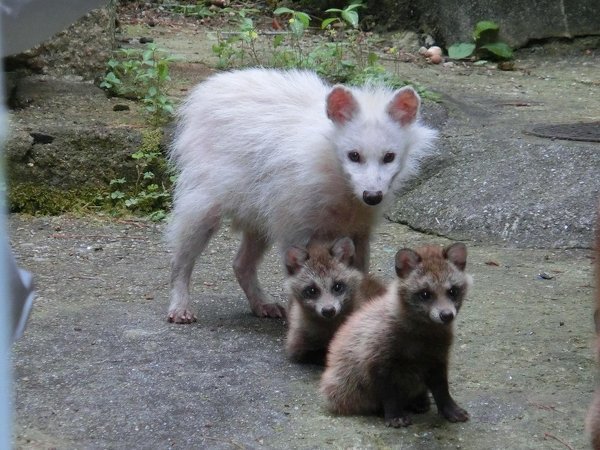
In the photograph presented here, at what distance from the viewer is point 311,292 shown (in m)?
5.16

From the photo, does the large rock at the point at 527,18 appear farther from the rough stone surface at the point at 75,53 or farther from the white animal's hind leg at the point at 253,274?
the white animal's hind leg at the point at 253,274

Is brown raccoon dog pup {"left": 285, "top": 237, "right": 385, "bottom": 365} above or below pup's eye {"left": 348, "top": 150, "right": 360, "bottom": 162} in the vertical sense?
below

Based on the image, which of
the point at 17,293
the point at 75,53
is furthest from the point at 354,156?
the point at 75,53

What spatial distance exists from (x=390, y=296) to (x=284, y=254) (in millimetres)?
A: 1125

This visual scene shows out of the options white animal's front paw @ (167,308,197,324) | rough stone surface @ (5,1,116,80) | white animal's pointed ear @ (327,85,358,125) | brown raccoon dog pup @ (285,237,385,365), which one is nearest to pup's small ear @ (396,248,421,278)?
brown raccoon dog pup @ (285,237,385,365)

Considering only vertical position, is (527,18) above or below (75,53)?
below

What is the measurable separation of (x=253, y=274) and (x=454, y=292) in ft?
6.88

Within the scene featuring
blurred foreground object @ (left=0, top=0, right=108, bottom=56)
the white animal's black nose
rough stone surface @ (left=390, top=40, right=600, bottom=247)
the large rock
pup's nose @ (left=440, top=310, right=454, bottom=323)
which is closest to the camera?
blurred foreground object @ (left=0, top=0, right=108, bottom=56)

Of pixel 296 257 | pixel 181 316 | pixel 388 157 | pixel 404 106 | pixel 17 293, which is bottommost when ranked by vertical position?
pixel 181 316

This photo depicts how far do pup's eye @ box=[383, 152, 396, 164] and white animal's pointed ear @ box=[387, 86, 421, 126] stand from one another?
0.21m

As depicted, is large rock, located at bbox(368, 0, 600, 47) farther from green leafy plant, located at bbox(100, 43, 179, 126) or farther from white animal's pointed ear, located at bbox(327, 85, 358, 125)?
white animal's pointed ear, located at bbox(327, 85, 358, 125)

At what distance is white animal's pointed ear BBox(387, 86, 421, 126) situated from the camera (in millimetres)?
5805

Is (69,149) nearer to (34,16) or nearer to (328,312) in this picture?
(328,312)

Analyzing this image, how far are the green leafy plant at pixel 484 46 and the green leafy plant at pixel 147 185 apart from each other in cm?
458
